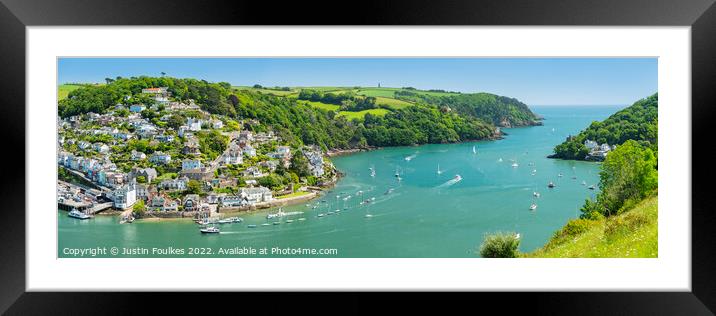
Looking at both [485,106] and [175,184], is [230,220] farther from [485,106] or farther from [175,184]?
[485,106]

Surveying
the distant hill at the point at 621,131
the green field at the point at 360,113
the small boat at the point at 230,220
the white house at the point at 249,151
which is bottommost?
the small boat at the point at 230,220

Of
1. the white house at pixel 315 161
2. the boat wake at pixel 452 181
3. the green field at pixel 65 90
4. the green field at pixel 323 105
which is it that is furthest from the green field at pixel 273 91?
the boat wake at pixel 452 181

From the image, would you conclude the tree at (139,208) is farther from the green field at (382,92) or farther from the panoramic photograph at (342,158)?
the green field at (382,92)

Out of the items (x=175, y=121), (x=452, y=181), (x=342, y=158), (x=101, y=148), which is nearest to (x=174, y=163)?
(x=175, y=121)

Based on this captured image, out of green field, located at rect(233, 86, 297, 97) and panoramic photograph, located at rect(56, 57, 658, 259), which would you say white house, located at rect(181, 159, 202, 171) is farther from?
green field, located at rect(233, 86, 297, 97)

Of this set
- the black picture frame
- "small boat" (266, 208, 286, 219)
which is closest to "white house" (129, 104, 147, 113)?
"small boat" (266, 208, 286, 219)

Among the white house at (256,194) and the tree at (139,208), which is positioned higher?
the white house at (256,194)
